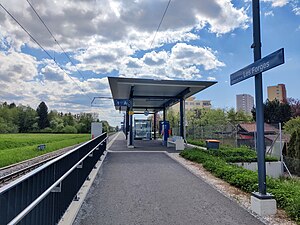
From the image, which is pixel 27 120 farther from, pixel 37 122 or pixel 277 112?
pixel 277 112

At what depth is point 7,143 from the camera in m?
30.4

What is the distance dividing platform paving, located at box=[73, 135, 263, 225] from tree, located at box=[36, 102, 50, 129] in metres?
79.6

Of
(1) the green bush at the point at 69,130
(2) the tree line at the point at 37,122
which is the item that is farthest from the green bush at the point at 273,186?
(1) the green bush at the point at 69,130

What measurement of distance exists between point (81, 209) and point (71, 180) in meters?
0.56

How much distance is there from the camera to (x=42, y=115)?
82.1m

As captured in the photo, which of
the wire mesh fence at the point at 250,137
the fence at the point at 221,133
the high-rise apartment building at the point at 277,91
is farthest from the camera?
the high-rise apartment building at the point at 277,91

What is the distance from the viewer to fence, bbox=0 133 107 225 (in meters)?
2.17

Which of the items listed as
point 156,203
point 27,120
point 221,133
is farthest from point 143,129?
point 27,120

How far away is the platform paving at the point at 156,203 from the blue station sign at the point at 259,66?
2595 millimetres

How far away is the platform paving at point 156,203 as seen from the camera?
14.1ft

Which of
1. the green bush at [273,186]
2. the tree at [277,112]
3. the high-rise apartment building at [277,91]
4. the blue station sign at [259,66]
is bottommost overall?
the green bush at [273,186]

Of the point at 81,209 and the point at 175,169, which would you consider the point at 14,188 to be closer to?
the point at 81,209

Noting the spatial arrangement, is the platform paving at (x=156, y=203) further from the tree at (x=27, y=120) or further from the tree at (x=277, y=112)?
the tree at (x=27, y=120)

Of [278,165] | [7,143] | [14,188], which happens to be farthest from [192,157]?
[7,143]
